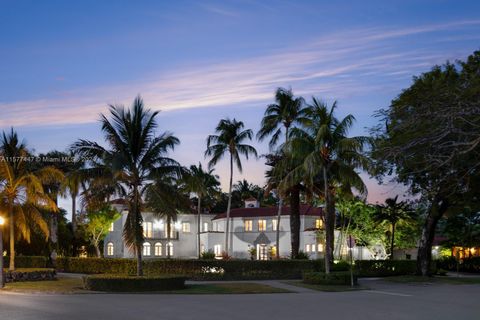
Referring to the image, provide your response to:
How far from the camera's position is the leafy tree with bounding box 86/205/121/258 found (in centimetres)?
5852

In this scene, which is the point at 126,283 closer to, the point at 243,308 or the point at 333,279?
the point at 243,308

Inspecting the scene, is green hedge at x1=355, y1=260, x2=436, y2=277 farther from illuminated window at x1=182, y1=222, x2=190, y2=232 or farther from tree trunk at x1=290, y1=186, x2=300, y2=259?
illuminated window at x1=182, y1=222, x2=190, y2=232

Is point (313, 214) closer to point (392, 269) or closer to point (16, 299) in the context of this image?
point (392, 269)

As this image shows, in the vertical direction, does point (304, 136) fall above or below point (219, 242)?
above

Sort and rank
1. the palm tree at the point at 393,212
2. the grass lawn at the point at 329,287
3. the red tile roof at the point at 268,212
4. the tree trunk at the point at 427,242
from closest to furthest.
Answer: the grass lawn at the point at 329,287 < the tree trunk at the point at 427,242 < the palm tree at the point at 393,212 < the red tile roof at the point at 268,212

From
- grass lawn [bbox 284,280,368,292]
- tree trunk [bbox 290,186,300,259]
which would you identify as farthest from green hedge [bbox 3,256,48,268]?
grass lawn [bbox 284,280,368,292]

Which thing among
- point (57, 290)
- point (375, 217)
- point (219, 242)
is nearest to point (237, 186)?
point (219, 242)

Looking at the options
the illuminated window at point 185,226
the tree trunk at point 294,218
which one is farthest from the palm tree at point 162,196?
the illuminated window at point 185,226

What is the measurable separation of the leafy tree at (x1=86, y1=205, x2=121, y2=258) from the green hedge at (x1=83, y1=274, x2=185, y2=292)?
30.6 metres

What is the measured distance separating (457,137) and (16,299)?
1718 centimetres

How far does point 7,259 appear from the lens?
49406mm

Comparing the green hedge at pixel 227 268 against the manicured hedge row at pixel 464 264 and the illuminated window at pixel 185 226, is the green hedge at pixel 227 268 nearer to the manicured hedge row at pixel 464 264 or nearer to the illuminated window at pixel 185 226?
the manicured hedge row at pixel 464 264

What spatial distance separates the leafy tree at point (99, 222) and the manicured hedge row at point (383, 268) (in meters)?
26.1

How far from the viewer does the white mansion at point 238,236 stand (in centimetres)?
6209
